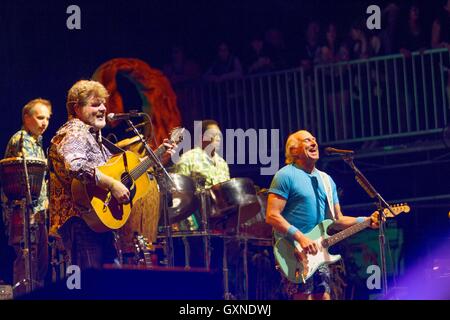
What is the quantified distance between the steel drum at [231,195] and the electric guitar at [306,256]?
4.84ft

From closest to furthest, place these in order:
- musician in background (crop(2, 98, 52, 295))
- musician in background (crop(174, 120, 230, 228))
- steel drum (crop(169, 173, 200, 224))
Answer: musician in background (crop(2, 98, 52, 295))
steel drum (crop(169, 173, 200, 224))
musician in background (crop(174, 120, 230, 228))

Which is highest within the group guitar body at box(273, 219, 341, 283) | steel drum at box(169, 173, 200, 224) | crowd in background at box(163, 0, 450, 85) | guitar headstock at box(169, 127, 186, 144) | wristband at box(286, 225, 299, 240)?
crowd in background at box(163, 0, 450, 85)

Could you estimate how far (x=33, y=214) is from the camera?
7992mm

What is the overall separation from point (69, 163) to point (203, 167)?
2997 mm

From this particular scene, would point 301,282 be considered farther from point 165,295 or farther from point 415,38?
point 415,38

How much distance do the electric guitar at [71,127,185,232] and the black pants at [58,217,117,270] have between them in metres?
0.05

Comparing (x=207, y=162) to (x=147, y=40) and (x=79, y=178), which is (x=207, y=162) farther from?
(x=79, y=178)

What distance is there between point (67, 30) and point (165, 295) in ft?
16.5

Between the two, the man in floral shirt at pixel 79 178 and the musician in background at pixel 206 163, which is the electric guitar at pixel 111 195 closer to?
the man in floral shirt at pixel 79 178

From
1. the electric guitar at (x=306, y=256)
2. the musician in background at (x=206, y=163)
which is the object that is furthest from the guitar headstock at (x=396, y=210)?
the musician in background at (x=206, y=163)

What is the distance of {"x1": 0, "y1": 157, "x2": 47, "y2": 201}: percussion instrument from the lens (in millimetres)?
7762

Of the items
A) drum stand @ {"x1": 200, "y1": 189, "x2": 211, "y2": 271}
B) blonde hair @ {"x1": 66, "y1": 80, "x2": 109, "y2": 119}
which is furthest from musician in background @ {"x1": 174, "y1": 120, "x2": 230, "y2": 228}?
blonde hair @ {"x1": 66, "y1": 80, "x2": 109, "y2": 119}

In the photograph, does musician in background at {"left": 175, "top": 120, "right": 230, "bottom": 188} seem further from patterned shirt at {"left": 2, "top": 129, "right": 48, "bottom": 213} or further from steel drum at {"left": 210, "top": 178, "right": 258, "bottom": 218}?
patterned shirt at {"left": 2, "top": 129, "right": 48, "bottom": 213}
